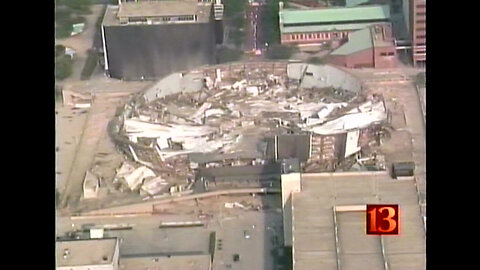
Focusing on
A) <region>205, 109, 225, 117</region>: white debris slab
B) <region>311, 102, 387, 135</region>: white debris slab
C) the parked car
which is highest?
the parked car

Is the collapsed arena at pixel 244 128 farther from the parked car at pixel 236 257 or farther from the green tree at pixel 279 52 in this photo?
the parked car at pixel 236 257

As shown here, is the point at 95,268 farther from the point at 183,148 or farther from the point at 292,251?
the point at 183,148

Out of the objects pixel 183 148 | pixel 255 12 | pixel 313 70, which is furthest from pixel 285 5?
pixel 183 148

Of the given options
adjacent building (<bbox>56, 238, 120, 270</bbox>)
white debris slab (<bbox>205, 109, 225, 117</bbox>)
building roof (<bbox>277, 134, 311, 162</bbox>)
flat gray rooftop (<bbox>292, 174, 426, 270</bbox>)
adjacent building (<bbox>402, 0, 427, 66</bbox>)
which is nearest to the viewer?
flat gray rooftop (<bbox>292, 174, 426, 270</bbox>)

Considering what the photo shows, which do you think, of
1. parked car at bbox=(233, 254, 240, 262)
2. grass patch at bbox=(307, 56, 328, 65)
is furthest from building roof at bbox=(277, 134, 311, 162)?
grass patch at bbox=(307, 56, 328, 65)

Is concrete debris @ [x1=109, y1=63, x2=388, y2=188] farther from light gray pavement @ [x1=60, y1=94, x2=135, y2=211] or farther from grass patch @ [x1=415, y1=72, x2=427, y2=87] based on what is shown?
grass patch @ [x1=415, y1=72, x2=427, y2=87]

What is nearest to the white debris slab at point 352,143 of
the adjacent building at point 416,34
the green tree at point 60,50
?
the adjacent building at point 416,34

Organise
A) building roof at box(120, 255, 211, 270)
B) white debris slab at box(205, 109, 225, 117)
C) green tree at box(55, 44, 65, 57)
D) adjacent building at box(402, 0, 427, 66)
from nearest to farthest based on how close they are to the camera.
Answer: building roof at box(120, 255, 211, 270) < white debris slab at box(205, 109, 225, 117) < adjacent building at box(402, 0, 427, 66) < green tree at box(55, 44, 65, 57)

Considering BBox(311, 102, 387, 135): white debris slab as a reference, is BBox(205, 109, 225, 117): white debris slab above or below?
above

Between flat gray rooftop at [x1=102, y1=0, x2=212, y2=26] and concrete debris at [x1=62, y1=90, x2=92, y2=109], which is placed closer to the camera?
concrete debris at [x1=62, y1=90, x2=92, y2=109]
